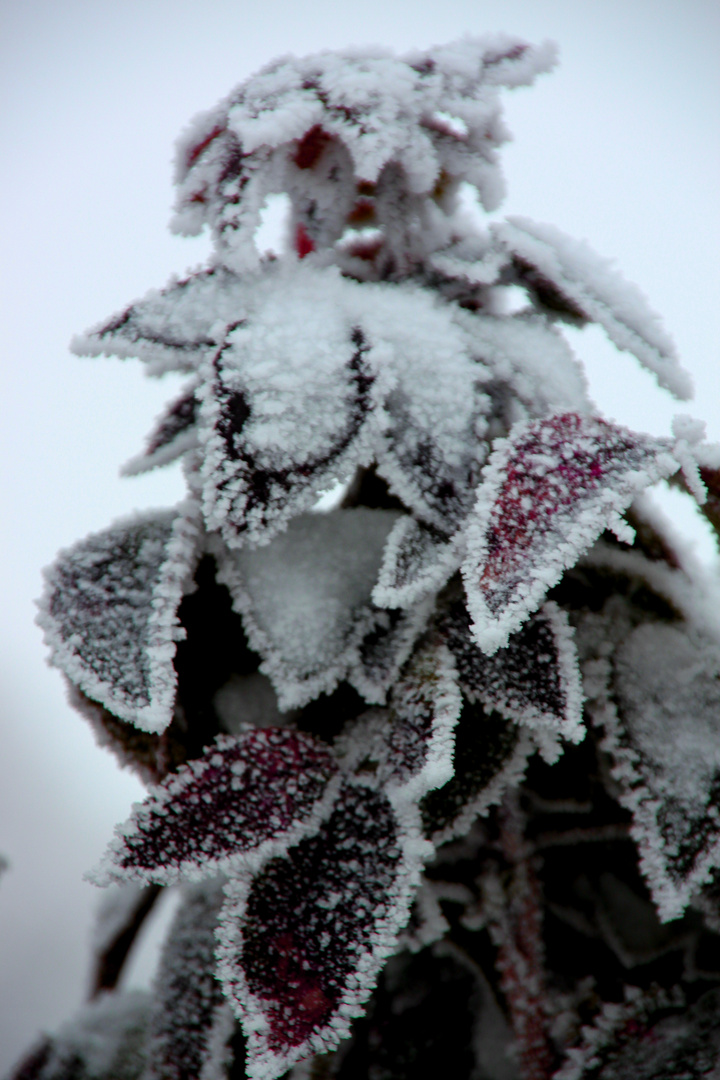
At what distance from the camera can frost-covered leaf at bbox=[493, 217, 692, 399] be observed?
385mm

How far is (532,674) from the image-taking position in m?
0.33

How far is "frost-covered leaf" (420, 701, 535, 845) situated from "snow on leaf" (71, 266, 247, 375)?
22 centimetres

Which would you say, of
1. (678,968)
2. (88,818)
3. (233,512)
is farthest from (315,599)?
(88,818)

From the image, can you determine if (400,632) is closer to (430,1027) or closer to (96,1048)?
(430,1027)

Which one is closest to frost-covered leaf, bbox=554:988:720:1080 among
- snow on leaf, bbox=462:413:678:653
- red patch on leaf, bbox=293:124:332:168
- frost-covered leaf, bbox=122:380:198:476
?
snow on leaf, bbox=462:413:678:653

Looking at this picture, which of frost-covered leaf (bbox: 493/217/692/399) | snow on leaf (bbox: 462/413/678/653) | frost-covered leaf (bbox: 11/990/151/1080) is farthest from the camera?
frost-covered leaf (bbox: 11/990/151/1080)

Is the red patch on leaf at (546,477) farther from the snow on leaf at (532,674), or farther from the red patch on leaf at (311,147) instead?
the red patch on leaf at (311,147)

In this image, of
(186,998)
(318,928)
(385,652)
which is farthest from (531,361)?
(186,998)

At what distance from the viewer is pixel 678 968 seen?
17.3 inches

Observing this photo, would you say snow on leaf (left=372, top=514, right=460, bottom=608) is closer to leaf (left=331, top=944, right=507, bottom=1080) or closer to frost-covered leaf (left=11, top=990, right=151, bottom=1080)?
leaf (left=331, top=944, right=507, bottom=1080)

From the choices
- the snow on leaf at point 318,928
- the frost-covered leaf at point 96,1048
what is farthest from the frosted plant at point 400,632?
the frost-covered leaf at point 96,1048

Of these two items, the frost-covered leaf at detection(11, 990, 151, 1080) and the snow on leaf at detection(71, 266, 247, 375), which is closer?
the snow on leaf at detection(71, 266, 247, 375)

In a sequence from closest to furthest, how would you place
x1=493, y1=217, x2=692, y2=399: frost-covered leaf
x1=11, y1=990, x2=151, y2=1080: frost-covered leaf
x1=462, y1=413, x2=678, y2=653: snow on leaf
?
1. x1=462, y1=413, x2=678, y2=653: snow on leaf
2. x1=493, y1=217, x2=692, y2=399: frost-covered leaf
3. x1=11, y1=990, x2=151, y2=1080: frost-covered leaf

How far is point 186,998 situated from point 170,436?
30 cm
